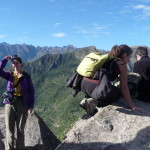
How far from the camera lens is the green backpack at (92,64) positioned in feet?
26.2

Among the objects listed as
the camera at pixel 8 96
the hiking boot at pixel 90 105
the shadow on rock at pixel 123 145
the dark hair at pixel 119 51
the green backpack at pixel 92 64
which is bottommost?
the shadow on rock at pixel 123 145

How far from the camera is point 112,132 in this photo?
7.68 metres

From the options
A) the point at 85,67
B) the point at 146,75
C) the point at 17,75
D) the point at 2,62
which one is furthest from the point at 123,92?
the point at 2,62

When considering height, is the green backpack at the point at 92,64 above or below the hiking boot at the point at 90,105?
above

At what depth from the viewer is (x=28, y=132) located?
988 cm

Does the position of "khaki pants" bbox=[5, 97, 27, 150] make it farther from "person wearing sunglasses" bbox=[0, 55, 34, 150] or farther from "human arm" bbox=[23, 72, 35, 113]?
"human arm" bbox=[23, 72, 35, 113]

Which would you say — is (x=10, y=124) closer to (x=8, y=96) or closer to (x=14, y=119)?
(x=14, y=119)

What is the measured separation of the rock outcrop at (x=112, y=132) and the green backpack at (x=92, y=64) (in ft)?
3.92

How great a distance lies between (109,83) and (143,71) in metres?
2.84

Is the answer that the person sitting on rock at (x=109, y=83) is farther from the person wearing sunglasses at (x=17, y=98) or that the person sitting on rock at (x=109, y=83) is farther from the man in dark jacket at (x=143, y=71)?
the person wearing sunglasses at (x=17, y=98)

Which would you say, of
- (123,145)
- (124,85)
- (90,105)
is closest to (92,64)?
(124,85)

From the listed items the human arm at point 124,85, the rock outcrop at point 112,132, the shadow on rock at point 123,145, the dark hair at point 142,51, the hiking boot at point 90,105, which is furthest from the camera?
the dark hair at point 142,51

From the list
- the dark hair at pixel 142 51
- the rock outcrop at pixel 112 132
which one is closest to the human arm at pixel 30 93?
the rock outcrop at pixel 112 132

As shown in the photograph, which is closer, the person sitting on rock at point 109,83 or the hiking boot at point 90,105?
the person sitting on rock at point 109,83
